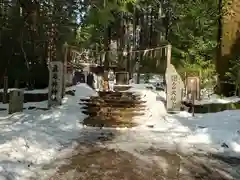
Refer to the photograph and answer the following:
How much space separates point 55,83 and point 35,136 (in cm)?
508

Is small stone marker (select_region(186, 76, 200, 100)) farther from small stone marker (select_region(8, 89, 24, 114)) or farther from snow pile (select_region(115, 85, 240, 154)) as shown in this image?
small stone marker (select_region(8, 89, 24, 114))

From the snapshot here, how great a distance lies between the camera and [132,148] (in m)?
8.35

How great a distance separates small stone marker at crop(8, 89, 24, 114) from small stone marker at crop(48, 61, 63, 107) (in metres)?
1.13

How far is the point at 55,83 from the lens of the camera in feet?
44.9

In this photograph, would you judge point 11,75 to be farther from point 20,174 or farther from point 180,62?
point 20,174

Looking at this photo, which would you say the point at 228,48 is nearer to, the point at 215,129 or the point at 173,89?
the point at 173,89

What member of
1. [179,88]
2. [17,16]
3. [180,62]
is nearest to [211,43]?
[180,62]

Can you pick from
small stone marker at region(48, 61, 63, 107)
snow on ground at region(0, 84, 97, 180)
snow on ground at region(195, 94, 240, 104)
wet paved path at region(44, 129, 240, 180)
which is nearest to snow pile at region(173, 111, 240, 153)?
wet paved path at region(44, 129, 240, 180)

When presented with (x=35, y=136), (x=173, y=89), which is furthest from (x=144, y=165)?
(x=173, y=89)

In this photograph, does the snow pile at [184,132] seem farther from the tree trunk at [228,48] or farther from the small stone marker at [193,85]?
the tree trunk at [228,48]

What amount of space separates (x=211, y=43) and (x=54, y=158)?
39.8 ft

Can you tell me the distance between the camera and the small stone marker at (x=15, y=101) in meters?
12.9

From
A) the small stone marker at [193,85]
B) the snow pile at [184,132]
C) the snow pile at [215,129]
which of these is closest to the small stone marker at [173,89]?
the snow pile at [184,132]

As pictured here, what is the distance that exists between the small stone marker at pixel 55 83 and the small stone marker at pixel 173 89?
13.8 feet
